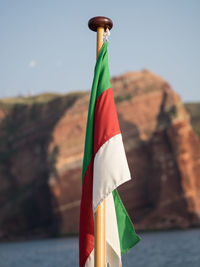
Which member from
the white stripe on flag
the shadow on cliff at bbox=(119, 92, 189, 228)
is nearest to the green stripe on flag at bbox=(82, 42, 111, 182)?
the white stripe on flag

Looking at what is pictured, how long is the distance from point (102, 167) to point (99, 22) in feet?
5.97

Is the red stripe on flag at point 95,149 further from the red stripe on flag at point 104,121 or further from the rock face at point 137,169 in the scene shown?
the rock face at point 137,169

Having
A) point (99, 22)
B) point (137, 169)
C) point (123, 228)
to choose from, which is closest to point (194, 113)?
point (137, 169)

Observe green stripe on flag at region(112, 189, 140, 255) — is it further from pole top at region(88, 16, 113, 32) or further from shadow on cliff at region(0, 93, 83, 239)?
shadow on cliff at region(0, 93, 83, 239)

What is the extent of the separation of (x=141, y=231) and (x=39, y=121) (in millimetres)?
33381

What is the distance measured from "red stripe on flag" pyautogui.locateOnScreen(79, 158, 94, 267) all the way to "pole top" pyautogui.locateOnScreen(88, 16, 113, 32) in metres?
1.72

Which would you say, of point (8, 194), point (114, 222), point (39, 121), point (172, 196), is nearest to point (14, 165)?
point (8, 194)

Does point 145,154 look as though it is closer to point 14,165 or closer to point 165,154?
point 165,154

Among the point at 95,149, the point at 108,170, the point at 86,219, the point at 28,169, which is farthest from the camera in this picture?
the point at 28,169

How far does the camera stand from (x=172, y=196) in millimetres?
57312

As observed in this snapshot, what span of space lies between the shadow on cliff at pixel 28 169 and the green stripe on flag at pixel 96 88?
56.1 m

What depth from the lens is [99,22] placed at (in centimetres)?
489

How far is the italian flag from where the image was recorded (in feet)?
15.4

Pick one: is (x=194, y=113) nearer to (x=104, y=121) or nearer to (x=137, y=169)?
(x=137, y=169)
